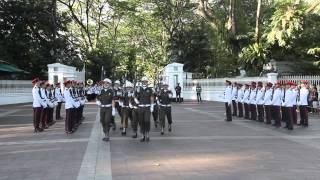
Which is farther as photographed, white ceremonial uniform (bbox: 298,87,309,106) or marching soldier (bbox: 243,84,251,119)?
marching soldier (bbox: 243,84,251,119)

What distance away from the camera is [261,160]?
11.9 metres

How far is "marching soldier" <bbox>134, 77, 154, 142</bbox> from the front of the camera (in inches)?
625

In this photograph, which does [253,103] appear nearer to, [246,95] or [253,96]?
[253,96]

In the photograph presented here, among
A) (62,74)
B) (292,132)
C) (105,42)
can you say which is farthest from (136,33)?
(292,132)

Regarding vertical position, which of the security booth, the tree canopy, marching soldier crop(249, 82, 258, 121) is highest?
the tree canopy

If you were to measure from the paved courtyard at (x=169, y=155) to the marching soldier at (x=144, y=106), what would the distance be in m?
0.40

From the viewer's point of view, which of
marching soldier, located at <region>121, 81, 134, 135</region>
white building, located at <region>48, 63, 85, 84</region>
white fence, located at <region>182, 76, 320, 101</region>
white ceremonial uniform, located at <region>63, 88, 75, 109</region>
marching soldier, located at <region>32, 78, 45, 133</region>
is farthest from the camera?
white building, located at <region>48, 63, 85, 84</region>

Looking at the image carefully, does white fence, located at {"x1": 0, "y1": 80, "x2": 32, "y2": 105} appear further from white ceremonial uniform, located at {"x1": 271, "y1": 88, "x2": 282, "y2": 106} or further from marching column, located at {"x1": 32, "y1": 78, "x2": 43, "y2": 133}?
white ceremonial uniform, located at {"x1": 271, "y1": 88, "x2": 282, "y2": 106}

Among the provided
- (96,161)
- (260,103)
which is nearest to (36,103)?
(96,161)

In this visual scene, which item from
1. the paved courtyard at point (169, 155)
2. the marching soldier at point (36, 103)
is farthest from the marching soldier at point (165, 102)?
the marching soldier at point (36, 103)

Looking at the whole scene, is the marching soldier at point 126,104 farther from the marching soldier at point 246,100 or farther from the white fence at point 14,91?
the white fence at point 14,91

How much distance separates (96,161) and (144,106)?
173 inches

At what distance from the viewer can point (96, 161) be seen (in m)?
11.9

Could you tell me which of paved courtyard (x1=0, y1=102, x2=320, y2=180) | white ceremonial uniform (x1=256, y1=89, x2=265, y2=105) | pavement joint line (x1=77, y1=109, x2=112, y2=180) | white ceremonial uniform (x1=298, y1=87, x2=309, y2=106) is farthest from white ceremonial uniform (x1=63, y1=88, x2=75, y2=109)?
white ceremonial uniform (x1=298, y1=87, x2=309, y2=106)
